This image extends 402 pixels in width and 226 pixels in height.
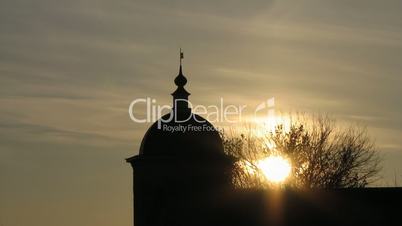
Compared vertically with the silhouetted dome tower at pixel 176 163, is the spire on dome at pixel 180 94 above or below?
above

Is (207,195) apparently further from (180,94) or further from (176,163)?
(180,94)

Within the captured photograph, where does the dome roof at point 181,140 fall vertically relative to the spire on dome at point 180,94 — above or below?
below

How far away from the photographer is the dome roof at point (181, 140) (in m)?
62.2

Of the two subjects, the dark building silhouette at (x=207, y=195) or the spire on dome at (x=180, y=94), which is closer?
the dark building silhouette at (x=207, y=195)

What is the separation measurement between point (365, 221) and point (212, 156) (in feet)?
40.0

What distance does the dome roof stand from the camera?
62156 millimetres

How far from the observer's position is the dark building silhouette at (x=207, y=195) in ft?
172

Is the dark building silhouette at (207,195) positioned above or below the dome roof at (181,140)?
below

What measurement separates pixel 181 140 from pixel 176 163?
43.4 inches

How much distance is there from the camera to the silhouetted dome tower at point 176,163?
6216cm

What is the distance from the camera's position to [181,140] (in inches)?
2447

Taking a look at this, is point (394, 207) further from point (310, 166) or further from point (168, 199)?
point (168, 199)

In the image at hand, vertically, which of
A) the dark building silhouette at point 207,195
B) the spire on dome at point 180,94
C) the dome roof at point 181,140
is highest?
the spire on dome at point 180,94

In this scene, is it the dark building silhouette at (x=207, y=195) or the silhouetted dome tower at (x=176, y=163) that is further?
the silhouetted dome tower at (x=176, y=163)
